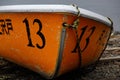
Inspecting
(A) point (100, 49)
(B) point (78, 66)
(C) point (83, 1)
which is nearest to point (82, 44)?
(B) point (78, 66)

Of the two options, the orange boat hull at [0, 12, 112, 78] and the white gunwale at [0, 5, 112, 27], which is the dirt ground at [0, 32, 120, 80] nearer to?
the orange boat hull at [0, 12, 112, 78]

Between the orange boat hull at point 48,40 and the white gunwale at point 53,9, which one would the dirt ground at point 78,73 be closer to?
the orange boat hull at point 48,40

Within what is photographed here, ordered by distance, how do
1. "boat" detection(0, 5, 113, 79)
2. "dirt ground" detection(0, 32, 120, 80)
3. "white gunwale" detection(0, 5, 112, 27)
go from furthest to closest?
"dirt ground" detection(0, 32, 120, 80)
"boat" detection(0, 5, 113, 79)
"white gunwale" detection(0, 5, 112, 27)

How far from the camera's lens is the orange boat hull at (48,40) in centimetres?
367

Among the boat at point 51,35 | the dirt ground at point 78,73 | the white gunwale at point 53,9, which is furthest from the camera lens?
the dirt ground at point 78,73

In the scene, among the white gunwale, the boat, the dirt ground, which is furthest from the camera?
the dirt ground

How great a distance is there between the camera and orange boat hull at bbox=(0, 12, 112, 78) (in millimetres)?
3668

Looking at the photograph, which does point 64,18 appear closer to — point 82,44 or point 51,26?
point 51,26

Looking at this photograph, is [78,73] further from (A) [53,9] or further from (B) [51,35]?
(A) [53,9]

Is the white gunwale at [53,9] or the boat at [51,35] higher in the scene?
the white gunwale at [53,9]

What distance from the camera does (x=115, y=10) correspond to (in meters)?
8.66

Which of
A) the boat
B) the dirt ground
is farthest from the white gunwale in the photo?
the dirt ground

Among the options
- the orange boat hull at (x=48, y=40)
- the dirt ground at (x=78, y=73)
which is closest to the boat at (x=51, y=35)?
the orange boat hull at (x=48, y=40)

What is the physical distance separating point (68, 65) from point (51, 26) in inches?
22.4
